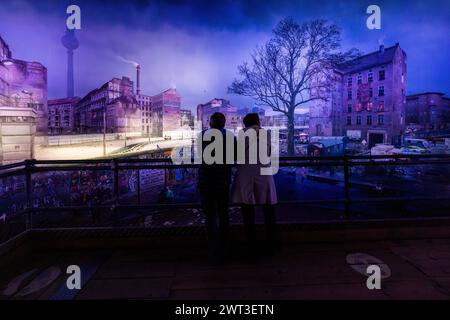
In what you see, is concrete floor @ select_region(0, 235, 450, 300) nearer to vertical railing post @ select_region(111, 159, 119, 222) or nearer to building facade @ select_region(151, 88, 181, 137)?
vertical railing post @ select_region(111, 159, 119, 222)

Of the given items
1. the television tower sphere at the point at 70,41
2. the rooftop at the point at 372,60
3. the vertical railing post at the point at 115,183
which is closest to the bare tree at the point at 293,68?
the rooftop at the point at 372,60

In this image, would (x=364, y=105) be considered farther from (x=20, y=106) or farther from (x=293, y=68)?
(x=20, y=106)

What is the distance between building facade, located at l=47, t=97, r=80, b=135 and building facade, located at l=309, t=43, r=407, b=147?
248 inches

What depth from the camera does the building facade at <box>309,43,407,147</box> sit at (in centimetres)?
789

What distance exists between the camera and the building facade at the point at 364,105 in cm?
789

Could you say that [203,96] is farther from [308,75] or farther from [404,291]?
[404,291]

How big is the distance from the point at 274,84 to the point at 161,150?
3555 mm

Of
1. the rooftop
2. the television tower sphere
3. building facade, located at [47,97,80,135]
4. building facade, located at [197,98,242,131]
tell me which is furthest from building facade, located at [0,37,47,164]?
the rooftop

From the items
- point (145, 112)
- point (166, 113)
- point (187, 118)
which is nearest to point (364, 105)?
point (187, 118)

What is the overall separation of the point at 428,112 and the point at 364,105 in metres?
1.73

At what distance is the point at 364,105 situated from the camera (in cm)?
868

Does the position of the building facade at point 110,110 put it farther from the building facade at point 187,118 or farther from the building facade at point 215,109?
the building facade at point 215,109

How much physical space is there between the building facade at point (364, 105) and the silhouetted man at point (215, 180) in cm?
672
